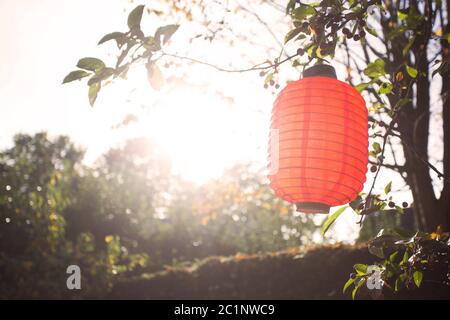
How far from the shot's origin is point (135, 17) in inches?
57.7

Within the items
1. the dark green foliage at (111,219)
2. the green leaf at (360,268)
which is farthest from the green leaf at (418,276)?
the dark green foliage at (111,219)

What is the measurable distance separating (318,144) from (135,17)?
96cm

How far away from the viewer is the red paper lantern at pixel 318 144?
1867 mm

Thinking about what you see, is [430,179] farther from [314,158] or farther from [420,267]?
[314,158]

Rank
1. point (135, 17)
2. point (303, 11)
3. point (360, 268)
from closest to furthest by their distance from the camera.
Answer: point (135, 17), point (303, 11), point (360, 268)

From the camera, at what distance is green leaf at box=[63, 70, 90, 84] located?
1.49 metres

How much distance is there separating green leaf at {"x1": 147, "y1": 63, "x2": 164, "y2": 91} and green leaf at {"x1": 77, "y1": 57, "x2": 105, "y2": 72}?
176mm

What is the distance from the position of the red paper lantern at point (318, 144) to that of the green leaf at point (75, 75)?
3.05 feet

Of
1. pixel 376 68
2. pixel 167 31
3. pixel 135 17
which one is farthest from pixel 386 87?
pixel 135 17

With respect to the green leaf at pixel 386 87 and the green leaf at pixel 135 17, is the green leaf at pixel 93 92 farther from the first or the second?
the green leaf at pixel 386 87

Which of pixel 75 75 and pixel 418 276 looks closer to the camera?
pixel 75 75

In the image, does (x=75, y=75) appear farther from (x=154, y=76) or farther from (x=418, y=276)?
(x=418, y=276)

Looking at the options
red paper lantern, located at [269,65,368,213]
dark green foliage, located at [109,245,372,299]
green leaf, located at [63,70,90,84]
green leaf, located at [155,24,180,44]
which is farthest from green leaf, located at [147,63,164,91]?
dark green foliage, located at [109,245,372,299]

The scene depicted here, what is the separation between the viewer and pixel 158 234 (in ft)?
66.5
